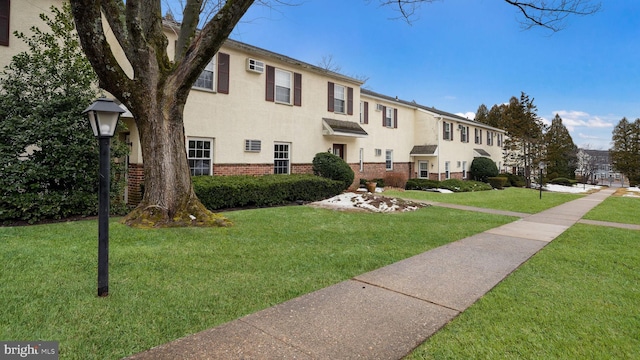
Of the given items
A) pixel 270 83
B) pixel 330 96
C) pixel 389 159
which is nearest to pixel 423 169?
pixel 389 159

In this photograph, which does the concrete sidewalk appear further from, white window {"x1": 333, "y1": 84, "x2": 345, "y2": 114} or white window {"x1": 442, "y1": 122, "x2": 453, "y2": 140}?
white window {"x1": 442, "y1": 122, "x2": 453, "y2": 140}

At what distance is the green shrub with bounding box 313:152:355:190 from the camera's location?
14.0 m

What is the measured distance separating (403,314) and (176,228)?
5.16m

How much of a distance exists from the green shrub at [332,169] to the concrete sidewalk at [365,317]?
8.88 m

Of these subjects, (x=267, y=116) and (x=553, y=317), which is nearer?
(x=553, y=317)

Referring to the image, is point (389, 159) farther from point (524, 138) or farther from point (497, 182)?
point (524, 138)

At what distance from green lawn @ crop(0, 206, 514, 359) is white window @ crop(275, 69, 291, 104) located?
24.7 ft

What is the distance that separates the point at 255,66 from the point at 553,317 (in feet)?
39.3

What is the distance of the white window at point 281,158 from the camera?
1373 cm

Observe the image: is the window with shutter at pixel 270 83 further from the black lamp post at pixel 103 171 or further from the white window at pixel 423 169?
the white window at pixel 423 169

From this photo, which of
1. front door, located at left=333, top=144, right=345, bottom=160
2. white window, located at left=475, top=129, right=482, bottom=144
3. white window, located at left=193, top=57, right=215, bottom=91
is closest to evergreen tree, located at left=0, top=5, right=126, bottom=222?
white window, located at left=193, top=57, right=215, bottom=91

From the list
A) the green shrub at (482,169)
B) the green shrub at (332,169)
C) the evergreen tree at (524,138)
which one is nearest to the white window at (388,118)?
the green shrub at (332,169)

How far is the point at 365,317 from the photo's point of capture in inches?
122

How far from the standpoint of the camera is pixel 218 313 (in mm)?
3094
